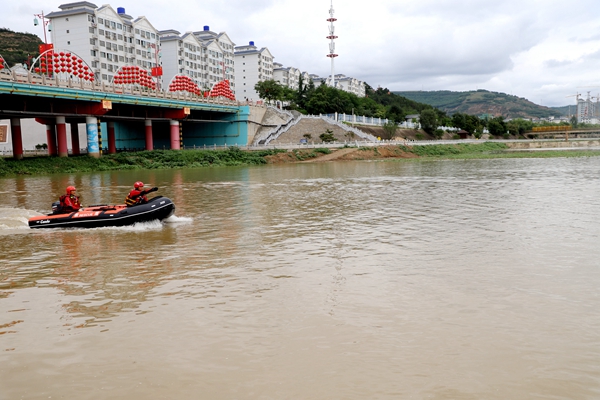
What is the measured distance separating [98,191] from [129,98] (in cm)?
2706

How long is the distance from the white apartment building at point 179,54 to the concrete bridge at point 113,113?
94.7 feet

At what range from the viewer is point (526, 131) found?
12262 cm

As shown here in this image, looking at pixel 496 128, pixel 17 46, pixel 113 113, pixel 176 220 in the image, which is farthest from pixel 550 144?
pixel 17 46

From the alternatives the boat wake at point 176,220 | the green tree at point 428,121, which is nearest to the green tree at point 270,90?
the green tree at point 428,121

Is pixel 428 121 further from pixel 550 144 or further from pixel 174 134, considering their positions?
pixel 174 134

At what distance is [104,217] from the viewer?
16.3 metres

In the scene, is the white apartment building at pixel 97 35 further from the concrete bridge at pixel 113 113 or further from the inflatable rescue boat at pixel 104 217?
the inflatable rescue boat at pixel 104 217

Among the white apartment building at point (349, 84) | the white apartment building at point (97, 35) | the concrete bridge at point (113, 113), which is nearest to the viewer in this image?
the concrete bridge at point (113, 113)

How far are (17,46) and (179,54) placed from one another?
170 ft

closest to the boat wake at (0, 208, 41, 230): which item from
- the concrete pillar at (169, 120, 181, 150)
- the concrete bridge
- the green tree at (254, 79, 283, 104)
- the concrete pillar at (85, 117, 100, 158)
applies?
the concrete bridge

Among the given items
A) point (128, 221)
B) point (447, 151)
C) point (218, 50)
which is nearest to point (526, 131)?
point (447, 151)

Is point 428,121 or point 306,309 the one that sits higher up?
point 428,121

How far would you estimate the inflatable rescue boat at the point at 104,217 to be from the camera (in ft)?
53.6

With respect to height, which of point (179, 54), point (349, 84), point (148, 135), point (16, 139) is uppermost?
point (349, 84)
